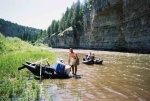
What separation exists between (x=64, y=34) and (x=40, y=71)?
101m

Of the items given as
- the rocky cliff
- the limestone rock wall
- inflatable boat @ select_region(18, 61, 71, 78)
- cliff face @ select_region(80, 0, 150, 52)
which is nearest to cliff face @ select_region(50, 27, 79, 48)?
the limestone rock wall

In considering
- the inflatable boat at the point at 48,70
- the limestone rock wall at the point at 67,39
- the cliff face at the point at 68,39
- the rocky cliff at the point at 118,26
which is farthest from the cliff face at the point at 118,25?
the inflatable boat at the point at 48,70

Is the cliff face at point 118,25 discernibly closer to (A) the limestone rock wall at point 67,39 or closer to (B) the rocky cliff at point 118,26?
(B) the rocky cliff at point 118,26

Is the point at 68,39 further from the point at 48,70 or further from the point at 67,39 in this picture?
the point at 48,70

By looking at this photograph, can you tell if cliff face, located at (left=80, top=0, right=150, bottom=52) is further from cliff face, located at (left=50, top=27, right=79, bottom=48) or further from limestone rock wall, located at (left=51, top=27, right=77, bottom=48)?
limestone rock wall, located at (left=51, top=27, right=77, bottom=48)

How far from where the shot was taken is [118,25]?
65.4m

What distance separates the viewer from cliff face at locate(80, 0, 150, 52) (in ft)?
162

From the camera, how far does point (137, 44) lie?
50.8 m

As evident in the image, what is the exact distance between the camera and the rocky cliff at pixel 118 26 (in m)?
49.2

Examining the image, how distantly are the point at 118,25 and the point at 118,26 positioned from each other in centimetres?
32

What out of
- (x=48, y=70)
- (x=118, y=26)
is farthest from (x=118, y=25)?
(x=48, y=70)

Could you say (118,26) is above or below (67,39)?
above

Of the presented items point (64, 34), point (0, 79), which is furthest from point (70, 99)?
point (64, 34)

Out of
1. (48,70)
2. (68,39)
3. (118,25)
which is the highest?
(118,25)
